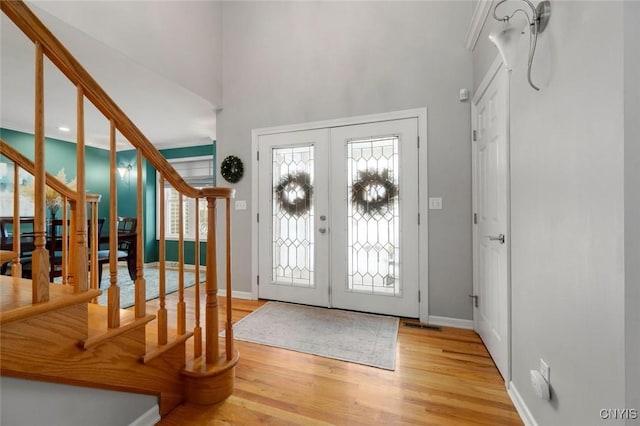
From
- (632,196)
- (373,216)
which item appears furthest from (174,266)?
(632,196)

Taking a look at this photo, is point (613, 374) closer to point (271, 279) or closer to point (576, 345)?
point (576, 345)

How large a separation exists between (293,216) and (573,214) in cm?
240

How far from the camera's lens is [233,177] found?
3281mm

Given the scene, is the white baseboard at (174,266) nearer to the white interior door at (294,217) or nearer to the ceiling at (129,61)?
the white interior door at (294,217)

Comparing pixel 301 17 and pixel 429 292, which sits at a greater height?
pixel 301 17

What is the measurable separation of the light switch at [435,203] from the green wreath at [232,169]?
2.12 meters

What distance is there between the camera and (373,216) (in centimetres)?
275

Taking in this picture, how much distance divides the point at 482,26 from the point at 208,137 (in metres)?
4.25

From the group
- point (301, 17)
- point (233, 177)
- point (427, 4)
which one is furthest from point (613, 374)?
point (301, 17)

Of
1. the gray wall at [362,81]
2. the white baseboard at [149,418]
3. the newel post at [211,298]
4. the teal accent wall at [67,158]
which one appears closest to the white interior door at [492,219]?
the gray wall at [362,81]

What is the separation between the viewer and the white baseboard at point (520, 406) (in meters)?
1.31

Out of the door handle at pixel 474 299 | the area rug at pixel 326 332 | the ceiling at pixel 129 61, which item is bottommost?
the area rug at pixel 326 332

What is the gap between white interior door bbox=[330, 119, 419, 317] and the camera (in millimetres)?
2625

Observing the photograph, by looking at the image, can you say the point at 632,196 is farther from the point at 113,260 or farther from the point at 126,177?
the point at 126,177
